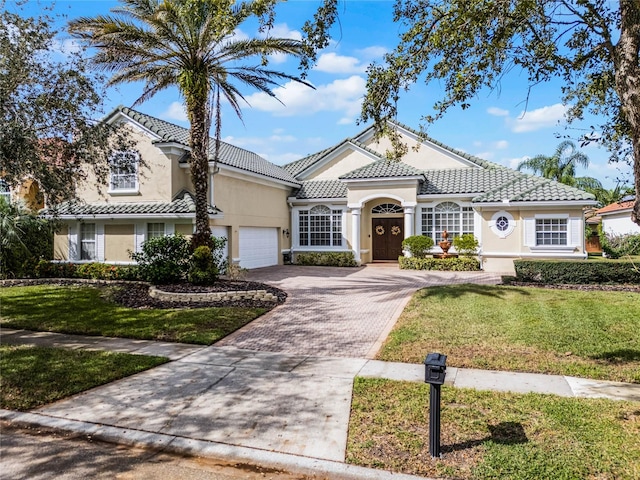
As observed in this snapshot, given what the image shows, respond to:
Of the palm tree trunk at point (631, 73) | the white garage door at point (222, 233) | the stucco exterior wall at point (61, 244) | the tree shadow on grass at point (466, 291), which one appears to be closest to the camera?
the palm tree trunk at point (631, 73)

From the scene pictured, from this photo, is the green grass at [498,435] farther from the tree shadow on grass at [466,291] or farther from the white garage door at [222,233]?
the white garage door at [222,233]

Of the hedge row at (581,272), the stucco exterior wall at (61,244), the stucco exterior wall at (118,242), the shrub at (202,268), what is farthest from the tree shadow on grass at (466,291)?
the stucco exterior wall at (61,244)

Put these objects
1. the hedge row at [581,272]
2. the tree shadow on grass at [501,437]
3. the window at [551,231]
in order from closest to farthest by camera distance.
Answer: the tree shadow on grass at [501,437]
the hedge row at [581,272]
the window at [551,231]

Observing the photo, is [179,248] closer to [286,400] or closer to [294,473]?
[286,400]

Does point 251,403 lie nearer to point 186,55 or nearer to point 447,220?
point 186,55

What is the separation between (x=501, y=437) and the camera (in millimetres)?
4820

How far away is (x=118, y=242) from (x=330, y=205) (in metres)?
11.5

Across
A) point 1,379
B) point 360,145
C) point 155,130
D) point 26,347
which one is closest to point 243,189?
point 155,130

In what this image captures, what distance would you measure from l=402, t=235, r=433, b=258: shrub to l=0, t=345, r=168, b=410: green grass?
1618 cm

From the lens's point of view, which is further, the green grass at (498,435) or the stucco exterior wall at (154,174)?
the stucco exterior wall at (154,174)

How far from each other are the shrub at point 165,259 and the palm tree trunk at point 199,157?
778mm

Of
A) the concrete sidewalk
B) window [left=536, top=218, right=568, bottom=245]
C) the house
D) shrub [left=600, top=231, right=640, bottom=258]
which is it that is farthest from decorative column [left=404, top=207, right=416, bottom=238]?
the concrete sidewalk

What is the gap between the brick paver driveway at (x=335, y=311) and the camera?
29.5ft

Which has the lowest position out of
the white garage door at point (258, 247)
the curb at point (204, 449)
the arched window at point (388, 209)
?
the curb at point (204, 449)
